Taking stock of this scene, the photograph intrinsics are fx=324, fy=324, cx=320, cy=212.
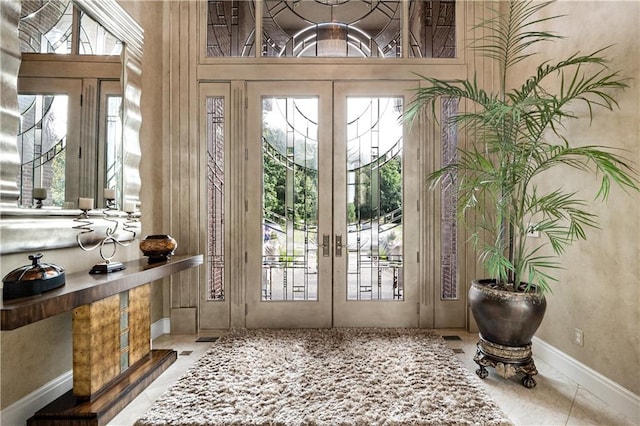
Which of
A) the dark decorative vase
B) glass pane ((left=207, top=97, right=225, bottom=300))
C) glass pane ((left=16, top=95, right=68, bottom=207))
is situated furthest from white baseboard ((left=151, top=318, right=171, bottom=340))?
glass pane ((left=16, top=95, right=68, bottom=207))

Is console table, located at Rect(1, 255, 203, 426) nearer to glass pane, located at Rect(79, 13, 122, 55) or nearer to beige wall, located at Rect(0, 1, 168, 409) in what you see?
beige wall, located at Rect(0, 1, 168, 409)

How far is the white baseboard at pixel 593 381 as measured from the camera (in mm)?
2006

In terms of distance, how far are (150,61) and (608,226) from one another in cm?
408

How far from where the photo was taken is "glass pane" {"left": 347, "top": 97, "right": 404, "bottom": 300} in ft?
11.3

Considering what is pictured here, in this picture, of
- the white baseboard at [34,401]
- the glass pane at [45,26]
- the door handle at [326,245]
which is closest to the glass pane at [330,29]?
the glass pane at [45,26]

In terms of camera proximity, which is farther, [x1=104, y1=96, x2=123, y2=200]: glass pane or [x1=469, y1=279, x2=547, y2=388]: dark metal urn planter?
[x1=104, y1=96, x2=123, y2=200]: glass pane

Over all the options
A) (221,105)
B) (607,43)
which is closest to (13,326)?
(221,105)

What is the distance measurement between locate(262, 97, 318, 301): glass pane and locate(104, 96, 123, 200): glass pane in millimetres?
1317

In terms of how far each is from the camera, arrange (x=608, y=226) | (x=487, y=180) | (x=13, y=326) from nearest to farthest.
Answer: (x=13, y=326) < (x=608, y=226) < (x=487, y=180)

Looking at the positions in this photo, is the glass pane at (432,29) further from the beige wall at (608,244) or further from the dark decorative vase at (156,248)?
the dark decorative vase at (156,248)

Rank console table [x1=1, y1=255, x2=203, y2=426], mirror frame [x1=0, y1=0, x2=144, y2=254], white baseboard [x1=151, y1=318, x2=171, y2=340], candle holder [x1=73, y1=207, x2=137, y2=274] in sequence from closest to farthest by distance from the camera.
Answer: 1. console table [x1=1, y1=255, x2=203, y2=426]
2. mirror frame [x1=0, y1=0, x2=144, y2=254]
3. candle holder [x1=73, y1=207, x2=137, y2=274]
4. white baseboard [x1=151, y1=318, x2=171, y2=340]

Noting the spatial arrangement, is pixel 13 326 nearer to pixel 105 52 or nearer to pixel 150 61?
pixel 105 52

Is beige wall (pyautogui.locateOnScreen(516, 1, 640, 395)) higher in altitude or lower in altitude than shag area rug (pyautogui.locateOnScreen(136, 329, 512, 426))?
higher

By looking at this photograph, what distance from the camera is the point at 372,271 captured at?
136 inches
